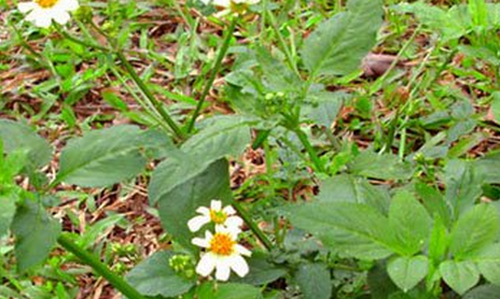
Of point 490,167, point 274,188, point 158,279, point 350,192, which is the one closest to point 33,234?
point 158,279

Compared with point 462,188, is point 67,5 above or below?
above

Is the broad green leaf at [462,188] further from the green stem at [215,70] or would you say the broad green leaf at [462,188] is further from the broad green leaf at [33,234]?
the broad green leaf at [33,234]

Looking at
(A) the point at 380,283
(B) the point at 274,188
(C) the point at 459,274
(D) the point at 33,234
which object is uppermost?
(D) the point at 33,234

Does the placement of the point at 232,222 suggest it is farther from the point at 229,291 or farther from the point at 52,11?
the point at 52,11

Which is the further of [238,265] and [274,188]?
[274,188]

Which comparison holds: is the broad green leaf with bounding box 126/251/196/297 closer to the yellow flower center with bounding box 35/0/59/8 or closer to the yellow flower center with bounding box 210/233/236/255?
the yellow flower center with bounding box 210/233/236/255

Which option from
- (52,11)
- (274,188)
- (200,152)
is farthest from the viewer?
(274,188)

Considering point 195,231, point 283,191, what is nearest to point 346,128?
point 283,191
